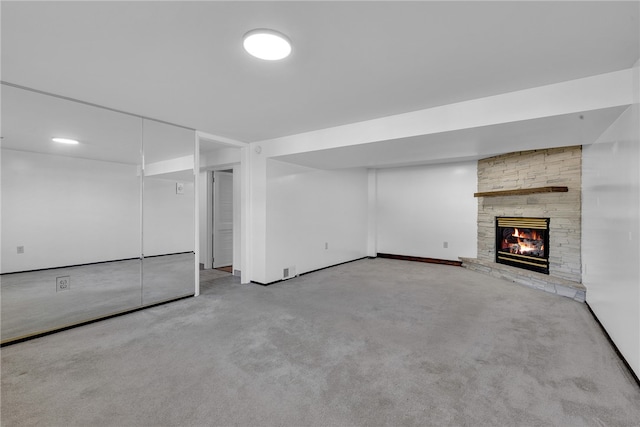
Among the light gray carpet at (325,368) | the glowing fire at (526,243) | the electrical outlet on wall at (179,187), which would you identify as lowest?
the light gray carpet at (325,368)

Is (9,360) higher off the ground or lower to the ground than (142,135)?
lower

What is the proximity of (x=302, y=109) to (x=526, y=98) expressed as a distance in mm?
2139

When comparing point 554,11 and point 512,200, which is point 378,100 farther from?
point 512,200

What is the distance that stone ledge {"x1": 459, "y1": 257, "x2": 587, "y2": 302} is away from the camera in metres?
3.92

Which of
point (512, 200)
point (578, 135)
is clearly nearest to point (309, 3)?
point (578, 135)

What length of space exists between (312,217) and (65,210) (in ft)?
11.9

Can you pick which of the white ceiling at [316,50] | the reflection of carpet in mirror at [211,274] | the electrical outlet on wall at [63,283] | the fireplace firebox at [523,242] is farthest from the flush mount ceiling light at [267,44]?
the fireplace firebox at [523,242]

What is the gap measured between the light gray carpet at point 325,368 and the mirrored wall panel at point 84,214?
0.47 meters

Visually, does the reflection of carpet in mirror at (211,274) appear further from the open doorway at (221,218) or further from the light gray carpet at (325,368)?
the light gray carpet at (325,368)

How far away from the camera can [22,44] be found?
191 cm

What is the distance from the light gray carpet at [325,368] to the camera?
68.4 inches

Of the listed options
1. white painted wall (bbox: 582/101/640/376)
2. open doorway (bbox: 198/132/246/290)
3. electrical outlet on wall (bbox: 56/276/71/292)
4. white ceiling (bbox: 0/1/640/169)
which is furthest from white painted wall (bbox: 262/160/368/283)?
white painted wall (bbox: 582/101/640/376)

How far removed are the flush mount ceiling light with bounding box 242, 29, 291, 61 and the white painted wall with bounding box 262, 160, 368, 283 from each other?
273cm

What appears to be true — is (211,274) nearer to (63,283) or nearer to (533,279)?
(63,283)
